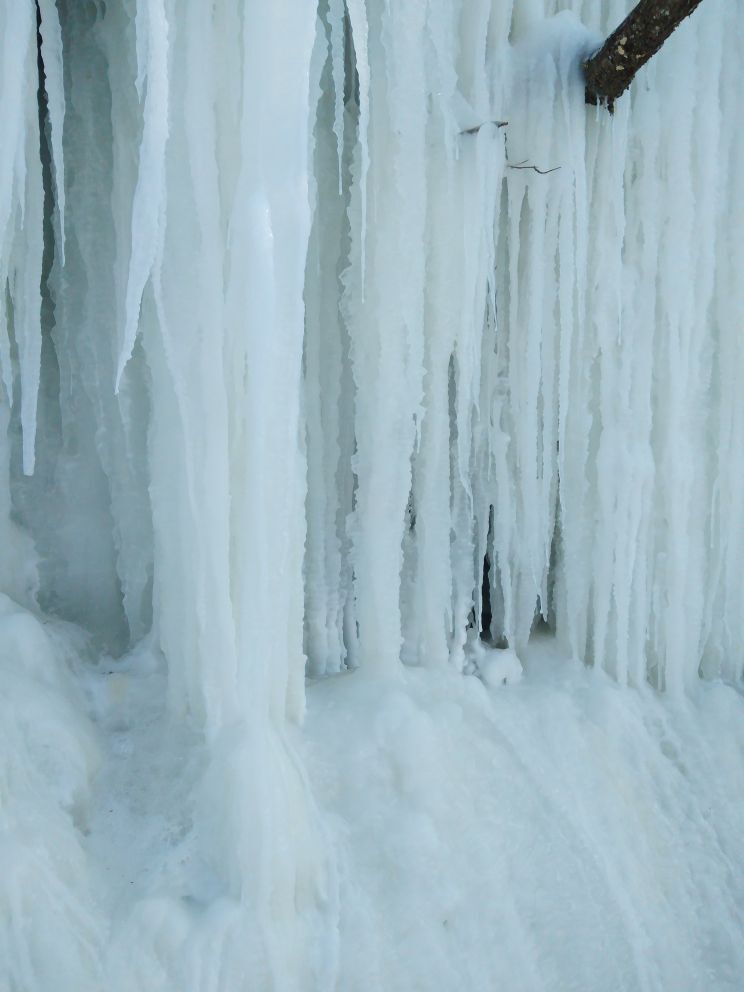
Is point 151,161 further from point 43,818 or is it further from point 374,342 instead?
point 43,818

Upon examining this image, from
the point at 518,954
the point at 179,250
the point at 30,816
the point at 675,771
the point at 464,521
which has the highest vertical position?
the point at 179,250

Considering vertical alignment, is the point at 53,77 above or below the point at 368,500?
above

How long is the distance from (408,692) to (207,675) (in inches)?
21.2

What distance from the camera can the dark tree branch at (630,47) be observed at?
6.32ft

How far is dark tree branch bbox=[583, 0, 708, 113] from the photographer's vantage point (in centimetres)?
193

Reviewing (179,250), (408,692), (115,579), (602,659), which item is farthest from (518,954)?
(179,250)

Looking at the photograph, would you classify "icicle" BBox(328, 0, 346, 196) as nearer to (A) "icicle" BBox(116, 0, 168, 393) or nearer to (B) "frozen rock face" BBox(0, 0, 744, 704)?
(B) "frozen rock face" BBox(0, 0, 744, 704)

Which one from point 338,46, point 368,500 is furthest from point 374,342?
point 338,46

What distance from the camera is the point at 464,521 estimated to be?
8.15 ft

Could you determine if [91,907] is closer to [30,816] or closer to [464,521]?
[30,816]

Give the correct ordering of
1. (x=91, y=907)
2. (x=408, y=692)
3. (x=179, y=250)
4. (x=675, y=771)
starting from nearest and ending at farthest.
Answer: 1. (x=91, y=907)
2. (x=179, y=250)
3. (x=408, y=692)
4. (x=675, y=771)

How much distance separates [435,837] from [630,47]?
1.84 m

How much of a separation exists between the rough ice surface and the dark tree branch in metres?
0.06

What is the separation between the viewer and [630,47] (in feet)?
6.81
